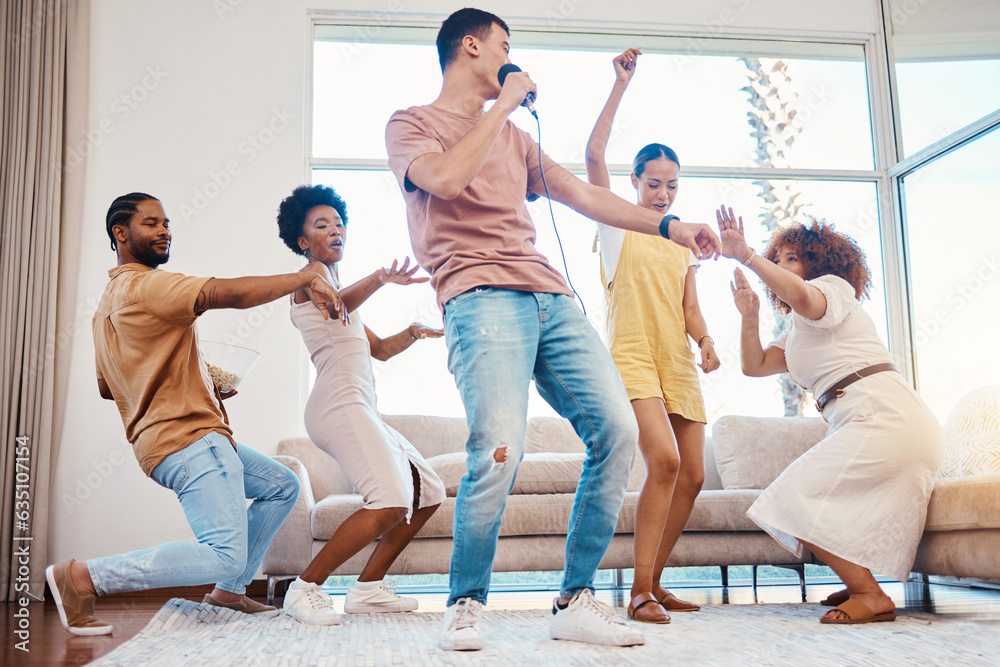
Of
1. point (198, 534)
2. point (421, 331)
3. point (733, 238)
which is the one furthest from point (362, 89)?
point (198, 534)

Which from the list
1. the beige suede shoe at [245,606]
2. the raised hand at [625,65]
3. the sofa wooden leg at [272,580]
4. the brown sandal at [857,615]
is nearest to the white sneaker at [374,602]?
the beige suede shoe at [245,606]

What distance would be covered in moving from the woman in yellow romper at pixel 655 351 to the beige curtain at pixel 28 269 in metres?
2.63

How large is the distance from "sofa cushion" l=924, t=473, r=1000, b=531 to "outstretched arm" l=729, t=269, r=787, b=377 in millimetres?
592

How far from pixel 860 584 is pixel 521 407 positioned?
1.19m

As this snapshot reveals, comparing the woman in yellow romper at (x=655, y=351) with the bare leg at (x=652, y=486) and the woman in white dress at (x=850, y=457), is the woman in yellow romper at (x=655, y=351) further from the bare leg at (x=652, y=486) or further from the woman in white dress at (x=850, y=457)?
the woman in white dress at (x=850, y=457)

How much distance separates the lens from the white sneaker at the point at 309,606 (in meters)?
2.21

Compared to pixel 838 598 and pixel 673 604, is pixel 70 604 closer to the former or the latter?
pixel 673 604

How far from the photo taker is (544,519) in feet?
9.99

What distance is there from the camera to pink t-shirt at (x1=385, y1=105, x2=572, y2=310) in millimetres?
1763

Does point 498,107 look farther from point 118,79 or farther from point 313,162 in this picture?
point 118,79

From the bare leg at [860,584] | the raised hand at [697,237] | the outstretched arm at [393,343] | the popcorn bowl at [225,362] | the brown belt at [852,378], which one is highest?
the raised hand at [697,237]

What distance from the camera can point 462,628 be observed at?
169 cm

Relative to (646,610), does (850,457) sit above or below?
above

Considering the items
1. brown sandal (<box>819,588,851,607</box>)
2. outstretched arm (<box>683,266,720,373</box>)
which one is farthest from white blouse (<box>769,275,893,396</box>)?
brown sandal (<box>819,588,851,607</box>)
